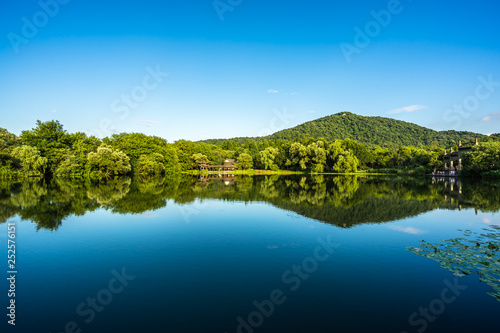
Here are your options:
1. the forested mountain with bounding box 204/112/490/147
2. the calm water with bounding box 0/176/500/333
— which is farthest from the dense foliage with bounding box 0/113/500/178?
the forested mountain with bounding box 204/112/490/147

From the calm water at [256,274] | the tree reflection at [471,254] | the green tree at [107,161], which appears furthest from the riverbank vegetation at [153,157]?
the tree reflection at [471,254]

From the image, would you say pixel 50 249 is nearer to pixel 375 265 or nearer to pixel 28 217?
pixel 28 217

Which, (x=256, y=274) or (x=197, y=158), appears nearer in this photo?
(x=256, y=274)

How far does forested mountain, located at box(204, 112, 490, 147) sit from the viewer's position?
14525cm

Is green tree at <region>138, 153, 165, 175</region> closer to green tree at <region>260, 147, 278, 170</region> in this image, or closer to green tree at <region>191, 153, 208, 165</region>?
green tree at <region>191, 153, 208, 165</region>

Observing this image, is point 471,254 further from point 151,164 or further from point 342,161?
point 342,161

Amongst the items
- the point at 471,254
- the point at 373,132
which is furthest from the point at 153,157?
the point at 373,132

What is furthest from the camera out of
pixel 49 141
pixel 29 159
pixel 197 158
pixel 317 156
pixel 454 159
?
pixel 197 158

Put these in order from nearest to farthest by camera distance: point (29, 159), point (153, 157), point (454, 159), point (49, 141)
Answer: point (29, 159) → point (49, 141) → point (454, 159) → point (153, 157)

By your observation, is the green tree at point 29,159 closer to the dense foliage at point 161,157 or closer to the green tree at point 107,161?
the dense foliage at point 161,157

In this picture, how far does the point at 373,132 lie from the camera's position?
6142 inches

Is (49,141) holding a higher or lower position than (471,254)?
higher

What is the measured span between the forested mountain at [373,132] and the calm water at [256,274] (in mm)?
129730

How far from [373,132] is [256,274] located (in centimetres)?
16578
